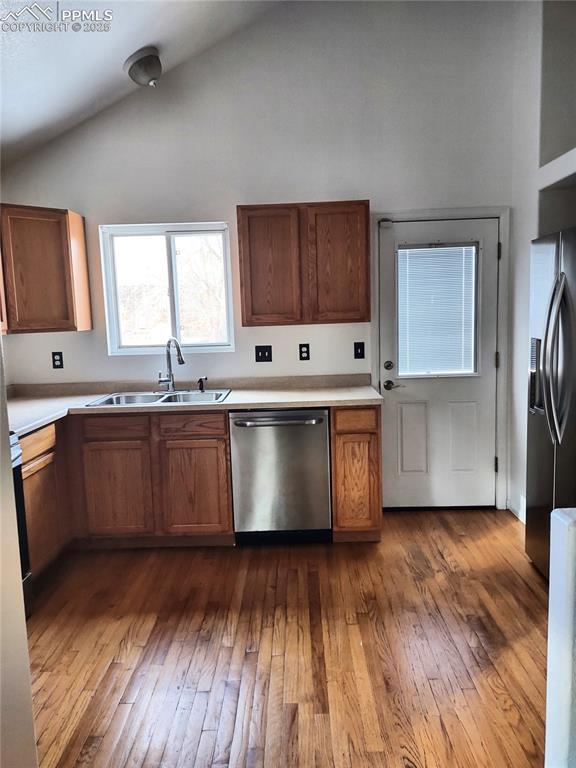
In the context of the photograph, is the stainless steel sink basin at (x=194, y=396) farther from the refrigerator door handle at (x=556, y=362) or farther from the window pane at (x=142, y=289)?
the refrigerator door handle at (x=556, y=362)

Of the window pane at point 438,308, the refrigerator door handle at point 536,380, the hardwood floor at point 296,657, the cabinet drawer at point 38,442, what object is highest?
the window pane at point 438,308

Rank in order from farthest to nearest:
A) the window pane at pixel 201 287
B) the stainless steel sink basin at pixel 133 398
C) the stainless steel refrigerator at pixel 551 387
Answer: the window pane at pixel 201 287 < the stainless steel sink basin at pixel 133 398 < the stainless steel refrigerator at pixel 551 387

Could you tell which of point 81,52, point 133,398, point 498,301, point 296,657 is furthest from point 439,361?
point 81,52

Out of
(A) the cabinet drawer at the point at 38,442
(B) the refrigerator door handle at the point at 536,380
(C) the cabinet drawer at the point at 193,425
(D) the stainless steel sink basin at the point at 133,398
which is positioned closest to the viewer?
(B) the refrigerator door handle at the point at 536,380

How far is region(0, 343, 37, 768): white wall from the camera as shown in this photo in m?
1.16

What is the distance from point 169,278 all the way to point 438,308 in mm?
1833

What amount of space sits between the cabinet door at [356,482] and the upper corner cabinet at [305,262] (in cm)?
79

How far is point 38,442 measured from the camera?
300 cm

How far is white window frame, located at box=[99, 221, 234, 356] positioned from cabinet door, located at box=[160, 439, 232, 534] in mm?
805

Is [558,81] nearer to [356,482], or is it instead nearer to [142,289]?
[356,482]

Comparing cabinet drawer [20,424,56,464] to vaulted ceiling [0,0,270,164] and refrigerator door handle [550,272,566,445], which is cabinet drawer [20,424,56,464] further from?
refrigerator door handle [550,272,566,445]

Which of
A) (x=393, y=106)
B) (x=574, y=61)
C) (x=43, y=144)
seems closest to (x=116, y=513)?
(x=43, y=144)

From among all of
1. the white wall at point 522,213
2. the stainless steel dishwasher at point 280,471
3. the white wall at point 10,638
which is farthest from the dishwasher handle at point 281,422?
the white wall at point 10,638

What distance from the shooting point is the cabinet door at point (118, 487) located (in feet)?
11.0
